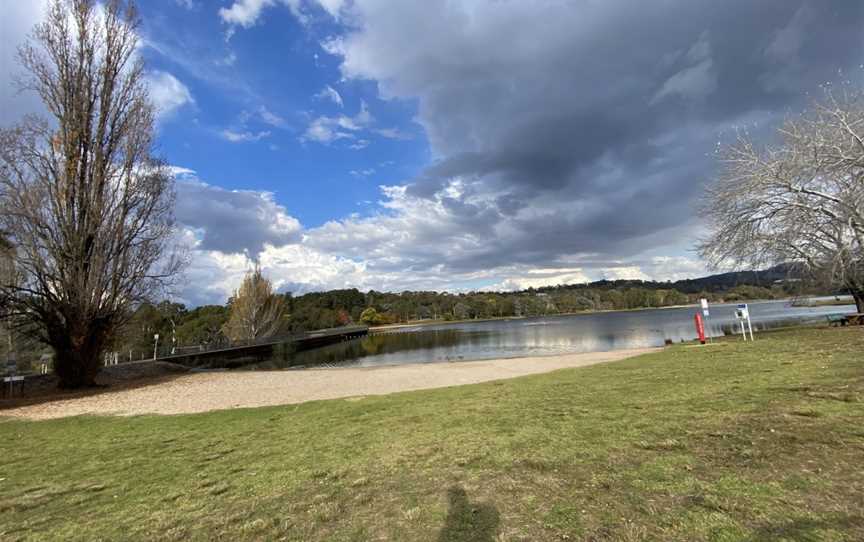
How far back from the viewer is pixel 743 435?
14.6 feet

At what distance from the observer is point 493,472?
4.08 metres

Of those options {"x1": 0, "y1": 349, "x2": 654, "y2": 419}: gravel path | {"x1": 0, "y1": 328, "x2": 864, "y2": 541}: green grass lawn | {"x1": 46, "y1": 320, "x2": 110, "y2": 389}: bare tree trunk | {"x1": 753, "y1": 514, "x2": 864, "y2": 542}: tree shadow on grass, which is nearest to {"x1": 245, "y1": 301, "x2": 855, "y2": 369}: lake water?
{"x1": 0, "y1": 349, "x2": 654, "y2": 419}: gravel path

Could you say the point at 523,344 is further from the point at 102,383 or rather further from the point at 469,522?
the point at 469,522

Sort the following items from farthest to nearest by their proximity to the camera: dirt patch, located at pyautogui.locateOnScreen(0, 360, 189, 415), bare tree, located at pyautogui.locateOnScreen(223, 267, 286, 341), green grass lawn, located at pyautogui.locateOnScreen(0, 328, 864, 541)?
bare tree, located at pyautogui.locateOnScreen(223, 267, 286, 341) → dirt patch, located at pyautogui.locateOnScreen(0, 360, 189, 415) → green grass lawn, located at pyautogui.locateOnScreen(0, 328, 864, 541)

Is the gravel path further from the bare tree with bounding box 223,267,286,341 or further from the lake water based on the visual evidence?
the bare tree with bounding box 223,267,286,341

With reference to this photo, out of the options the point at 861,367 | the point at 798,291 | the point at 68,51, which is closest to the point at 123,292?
the point at 68,51

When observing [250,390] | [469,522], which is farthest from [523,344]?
[469,522]

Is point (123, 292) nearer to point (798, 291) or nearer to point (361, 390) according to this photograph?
point (361, 390)

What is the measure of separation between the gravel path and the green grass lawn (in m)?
3.41

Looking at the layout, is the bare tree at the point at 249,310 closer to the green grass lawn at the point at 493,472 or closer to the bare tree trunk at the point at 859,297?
the green grass lawn at the point at 493,472

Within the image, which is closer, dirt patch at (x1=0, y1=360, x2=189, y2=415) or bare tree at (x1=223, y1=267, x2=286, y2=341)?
dirt patch at (x1=0, y1=360, x2=189, y2=415)

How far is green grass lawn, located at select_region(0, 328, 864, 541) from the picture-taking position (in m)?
2.94

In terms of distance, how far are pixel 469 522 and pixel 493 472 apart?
1.09m

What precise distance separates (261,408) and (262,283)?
44.1 meters
